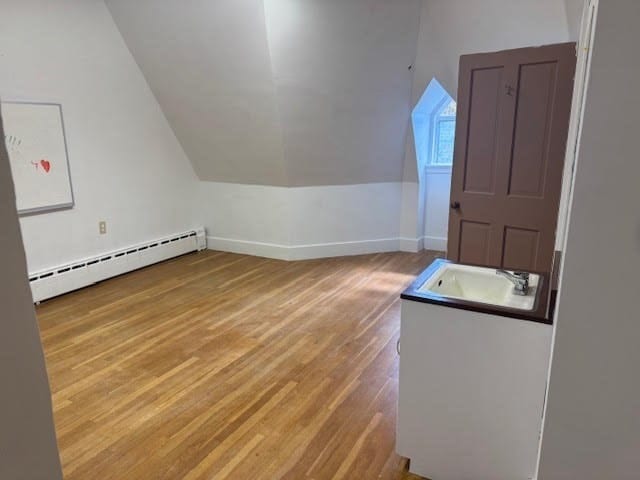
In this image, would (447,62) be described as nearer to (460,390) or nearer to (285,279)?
(285,279)

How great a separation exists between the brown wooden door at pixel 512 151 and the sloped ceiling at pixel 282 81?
1142 mm

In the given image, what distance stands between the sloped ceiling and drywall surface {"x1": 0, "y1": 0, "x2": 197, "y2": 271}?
202mm

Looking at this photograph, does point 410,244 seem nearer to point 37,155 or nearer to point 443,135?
point 443,135

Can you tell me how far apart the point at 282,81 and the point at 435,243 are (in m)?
2.70

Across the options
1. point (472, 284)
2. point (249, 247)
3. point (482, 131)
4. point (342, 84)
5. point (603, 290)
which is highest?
point (342, 84)

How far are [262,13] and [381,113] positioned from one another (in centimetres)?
156

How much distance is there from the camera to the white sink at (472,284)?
1890 millimetres

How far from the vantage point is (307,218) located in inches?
195

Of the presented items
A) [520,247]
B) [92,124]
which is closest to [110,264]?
[92,124]

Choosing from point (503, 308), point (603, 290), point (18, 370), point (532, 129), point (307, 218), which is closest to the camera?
point (18, 370)

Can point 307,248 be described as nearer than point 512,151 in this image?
No

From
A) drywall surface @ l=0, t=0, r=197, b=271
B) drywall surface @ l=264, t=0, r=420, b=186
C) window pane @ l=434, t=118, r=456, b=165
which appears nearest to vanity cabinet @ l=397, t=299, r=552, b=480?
drywall surface @ l=264, t=0, r=420, b=186

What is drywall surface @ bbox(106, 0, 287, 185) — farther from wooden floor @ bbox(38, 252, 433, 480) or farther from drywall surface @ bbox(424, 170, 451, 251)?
drywall surface @ bbox(424, 170, 451, 251)

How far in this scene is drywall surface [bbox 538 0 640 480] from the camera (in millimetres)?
1039
